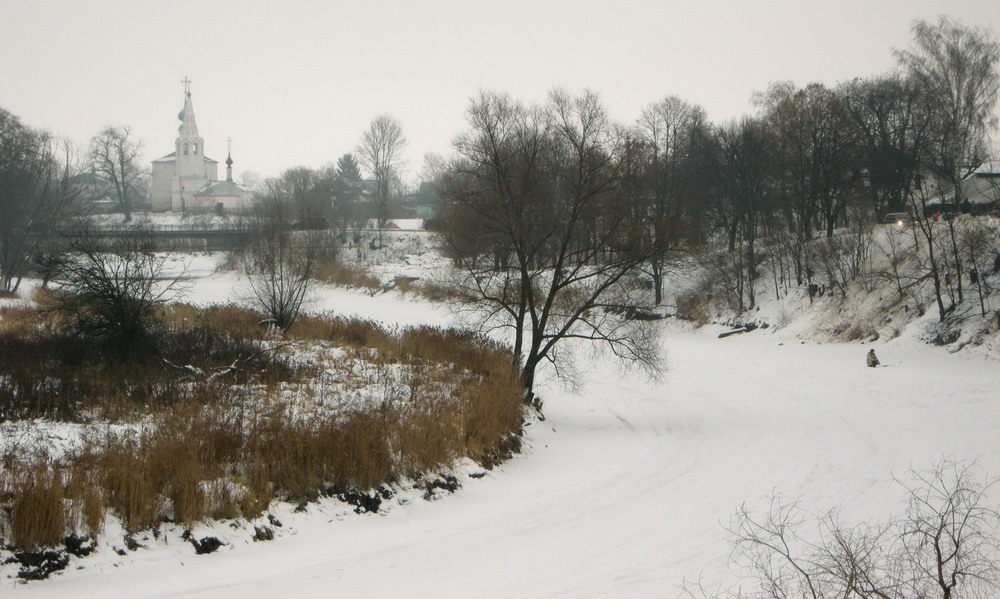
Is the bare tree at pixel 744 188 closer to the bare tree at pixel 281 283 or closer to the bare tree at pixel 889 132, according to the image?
the bare tree at pixel 889 132

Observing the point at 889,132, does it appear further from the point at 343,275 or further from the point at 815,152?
the point at 343,275

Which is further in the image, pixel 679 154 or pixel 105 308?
pixel 679 154

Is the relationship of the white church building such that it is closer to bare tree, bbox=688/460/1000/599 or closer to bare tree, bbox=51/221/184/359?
bare tree, bbox=51/221/184/359

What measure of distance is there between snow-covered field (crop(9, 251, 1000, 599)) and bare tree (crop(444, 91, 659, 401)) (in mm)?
2964

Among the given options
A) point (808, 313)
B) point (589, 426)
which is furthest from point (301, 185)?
point (589, 426)

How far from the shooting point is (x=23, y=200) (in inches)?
1470

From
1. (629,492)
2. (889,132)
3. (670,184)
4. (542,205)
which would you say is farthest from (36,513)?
(889,132)

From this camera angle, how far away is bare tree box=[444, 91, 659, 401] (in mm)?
19281

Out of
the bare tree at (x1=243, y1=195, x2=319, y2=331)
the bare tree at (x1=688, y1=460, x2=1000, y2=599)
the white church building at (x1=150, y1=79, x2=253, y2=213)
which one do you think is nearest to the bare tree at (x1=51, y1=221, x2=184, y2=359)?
the bare tree at (x1=243, y1=195, x2=319, y2=331)

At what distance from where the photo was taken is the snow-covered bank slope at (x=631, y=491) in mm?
8273

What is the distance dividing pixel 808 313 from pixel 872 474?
2366 cm

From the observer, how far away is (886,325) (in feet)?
104

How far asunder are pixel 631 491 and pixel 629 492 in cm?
8

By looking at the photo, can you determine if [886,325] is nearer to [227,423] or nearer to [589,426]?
[589,426]
